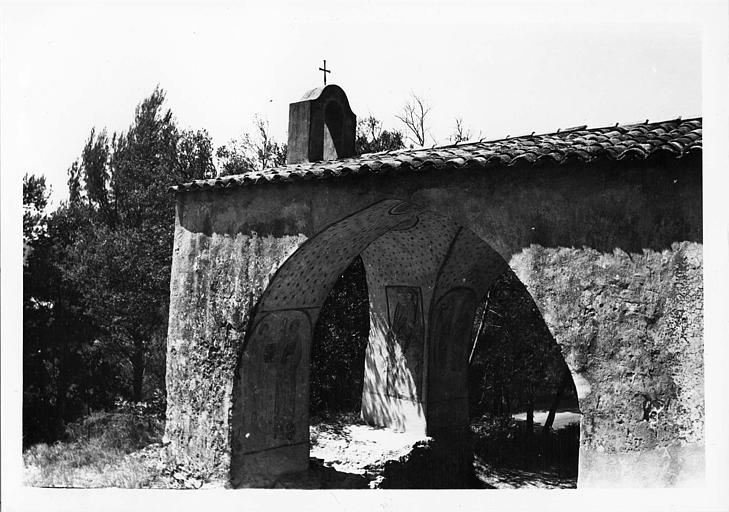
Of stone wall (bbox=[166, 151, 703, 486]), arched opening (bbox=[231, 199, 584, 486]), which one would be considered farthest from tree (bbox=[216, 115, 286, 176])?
stone wall (bbox=[166, 151, 703, 486])

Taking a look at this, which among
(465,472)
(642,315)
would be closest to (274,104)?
(465,472)

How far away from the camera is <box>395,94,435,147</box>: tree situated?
730 inches

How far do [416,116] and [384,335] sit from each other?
9023mm

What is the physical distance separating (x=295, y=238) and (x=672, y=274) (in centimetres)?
376

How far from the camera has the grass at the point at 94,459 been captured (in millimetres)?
8008

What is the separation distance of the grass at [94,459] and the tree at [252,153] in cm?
714

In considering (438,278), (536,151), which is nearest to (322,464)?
(438,278)

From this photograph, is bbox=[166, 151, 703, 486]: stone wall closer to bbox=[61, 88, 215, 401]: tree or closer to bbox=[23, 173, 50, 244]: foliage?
bbox=[23, 173, 50, 244]: foliage

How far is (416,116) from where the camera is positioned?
18688 millimetres

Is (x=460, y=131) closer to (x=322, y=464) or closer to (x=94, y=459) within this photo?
(x=322, y=464)

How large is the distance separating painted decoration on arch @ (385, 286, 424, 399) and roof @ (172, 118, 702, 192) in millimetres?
3536

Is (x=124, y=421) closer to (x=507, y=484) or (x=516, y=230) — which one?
(x=507, y=484)

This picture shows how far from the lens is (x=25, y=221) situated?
10320 millimetres

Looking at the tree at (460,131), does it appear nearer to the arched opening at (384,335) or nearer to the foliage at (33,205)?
the arched opening at (384,335)
